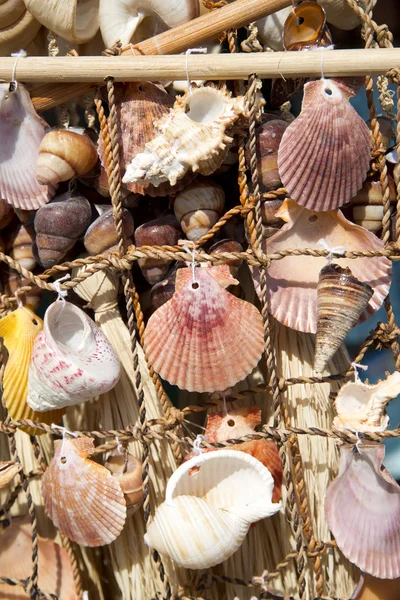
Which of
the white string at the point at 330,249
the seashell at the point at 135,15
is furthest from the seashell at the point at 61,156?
the white string at the point at 330,249

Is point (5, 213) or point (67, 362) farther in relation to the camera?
point (5, 213)

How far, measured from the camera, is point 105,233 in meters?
0.68

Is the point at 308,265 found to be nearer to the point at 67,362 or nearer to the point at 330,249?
the point at 330,249

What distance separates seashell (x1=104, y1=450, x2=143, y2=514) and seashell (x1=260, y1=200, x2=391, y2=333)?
0.23 m

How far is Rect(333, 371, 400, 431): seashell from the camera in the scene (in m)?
0.60

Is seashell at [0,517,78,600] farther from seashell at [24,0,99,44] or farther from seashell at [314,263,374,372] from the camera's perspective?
seashell at [24,0,99,44]

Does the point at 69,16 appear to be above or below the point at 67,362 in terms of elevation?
above

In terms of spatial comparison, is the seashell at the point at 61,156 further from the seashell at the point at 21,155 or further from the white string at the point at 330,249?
the white string at the point at 330,249

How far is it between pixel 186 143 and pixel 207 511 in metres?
0.37

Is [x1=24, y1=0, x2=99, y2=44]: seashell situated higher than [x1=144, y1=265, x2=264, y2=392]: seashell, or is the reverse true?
[x1=24, y1=0, x2=99, y2=44]: seashell

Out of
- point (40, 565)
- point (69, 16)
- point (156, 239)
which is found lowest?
point (40, 565)

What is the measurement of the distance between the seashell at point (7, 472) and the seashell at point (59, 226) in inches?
9.0

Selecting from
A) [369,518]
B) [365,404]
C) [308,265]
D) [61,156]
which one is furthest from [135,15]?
[369,518]

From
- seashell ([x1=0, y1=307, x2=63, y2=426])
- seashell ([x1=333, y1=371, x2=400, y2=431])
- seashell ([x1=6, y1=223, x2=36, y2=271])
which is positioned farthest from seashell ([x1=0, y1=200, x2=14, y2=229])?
seashell ([x1=333, y1=371, x2=400, y2=431])
